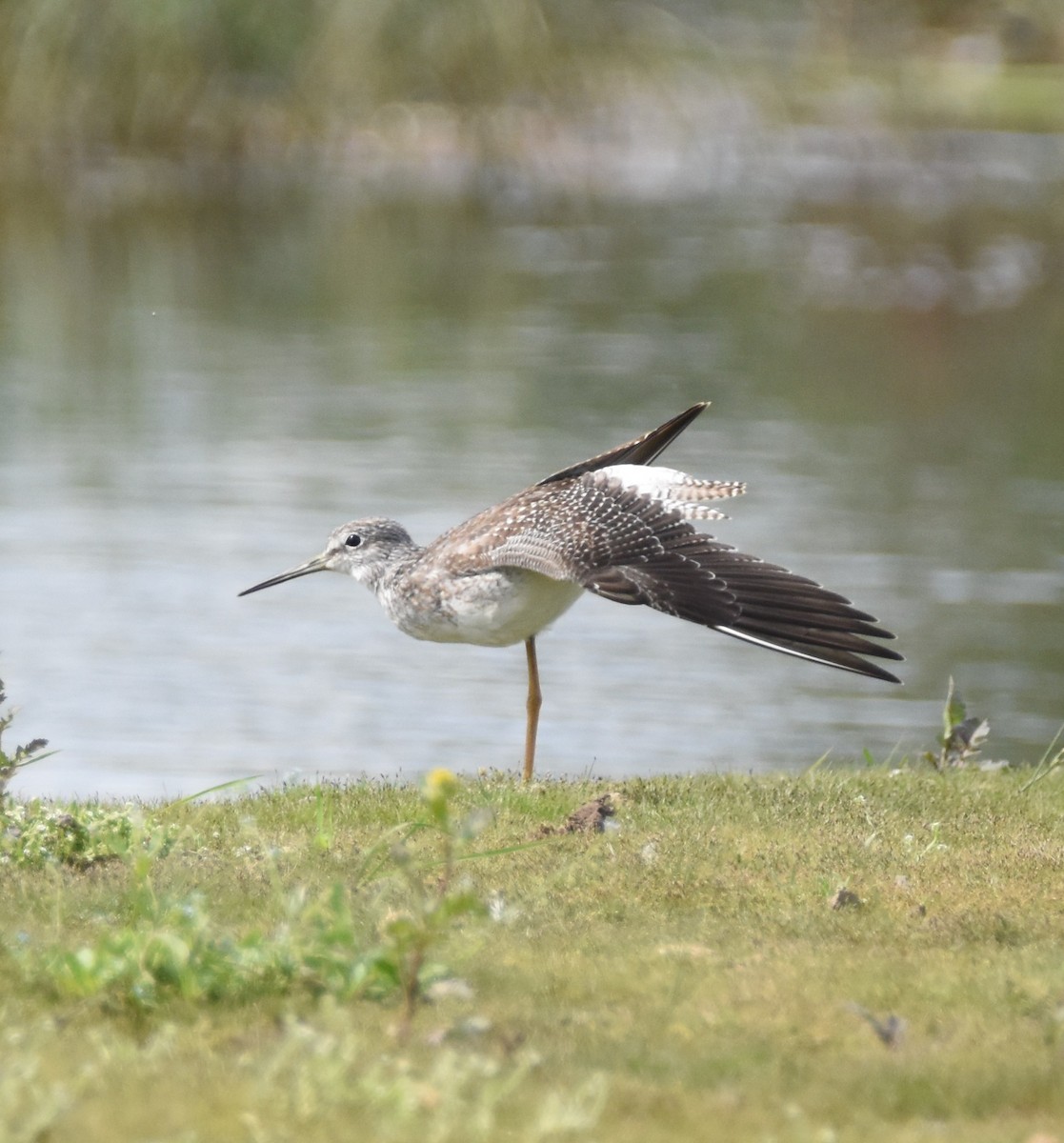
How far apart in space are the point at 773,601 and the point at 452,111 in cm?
2165

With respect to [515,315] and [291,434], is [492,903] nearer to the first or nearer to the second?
[291,434]

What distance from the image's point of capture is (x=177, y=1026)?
4.58m

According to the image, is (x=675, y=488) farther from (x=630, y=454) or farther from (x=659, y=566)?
(x=659, y=566)

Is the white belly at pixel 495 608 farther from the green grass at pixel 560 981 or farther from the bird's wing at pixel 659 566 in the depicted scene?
the green grass at pixel 560 981

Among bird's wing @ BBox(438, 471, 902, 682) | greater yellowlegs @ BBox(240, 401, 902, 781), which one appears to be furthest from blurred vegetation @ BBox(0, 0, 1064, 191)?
bird's wing @ BBox(438, 471, 902, 682)

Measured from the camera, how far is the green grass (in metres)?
4.04

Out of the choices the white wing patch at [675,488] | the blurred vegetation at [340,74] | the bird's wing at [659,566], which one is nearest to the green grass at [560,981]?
the bird's wing at [659,566]

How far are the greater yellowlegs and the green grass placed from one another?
2.12ft

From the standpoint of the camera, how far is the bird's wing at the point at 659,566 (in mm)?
6516

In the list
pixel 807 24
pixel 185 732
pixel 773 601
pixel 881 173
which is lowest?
pixel 185 732

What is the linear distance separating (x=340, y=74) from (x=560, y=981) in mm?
22322

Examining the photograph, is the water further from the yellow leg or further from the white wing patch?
the white wing patch

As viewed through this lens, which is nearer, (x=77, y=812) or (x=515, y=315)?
(x=77, y=812)

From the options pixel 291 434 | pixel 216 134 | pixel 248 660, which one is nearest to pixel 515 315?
pixel 291 434
